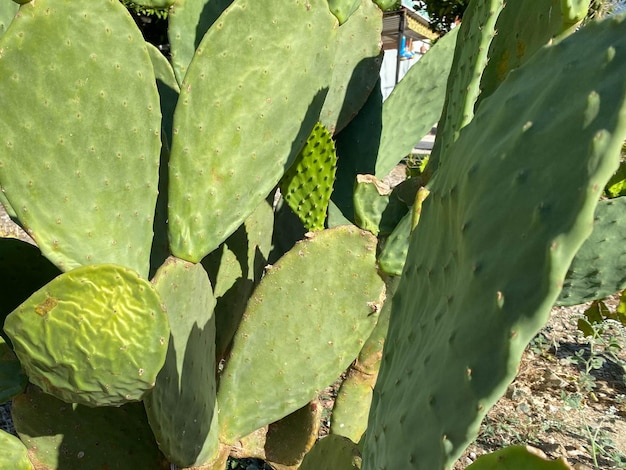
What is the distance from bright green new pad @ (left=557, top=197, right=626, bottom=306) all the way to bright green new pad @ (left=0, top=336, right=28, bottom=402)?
4.00ft

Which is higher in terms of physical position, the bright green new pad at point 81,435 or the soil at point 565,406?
the bright green new pad at point 81,435

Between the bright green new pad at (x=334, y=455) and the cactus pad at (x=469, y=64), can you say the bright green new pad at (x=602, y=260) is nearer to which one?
the cactus pad at (x=469, y=64)

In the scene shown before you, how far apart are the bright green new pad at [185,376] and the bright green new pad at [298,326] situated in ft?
0.30

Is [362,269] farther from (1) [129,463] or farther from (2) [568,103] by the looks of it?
(2) [568,103]

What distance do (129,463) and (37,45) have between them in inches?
39.8

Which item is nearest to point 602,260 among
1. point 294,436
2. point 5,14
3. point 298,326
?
point 298,326

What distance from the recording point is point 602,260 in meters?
1.45

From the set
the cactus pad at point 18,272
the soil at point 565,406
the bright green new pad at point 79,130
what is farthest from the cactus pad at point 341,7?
the soil at point 565,406

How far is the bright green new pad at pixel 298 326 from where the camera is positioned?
1.41 metres

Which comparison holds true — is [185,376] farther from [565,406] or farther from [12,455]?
[565,406]

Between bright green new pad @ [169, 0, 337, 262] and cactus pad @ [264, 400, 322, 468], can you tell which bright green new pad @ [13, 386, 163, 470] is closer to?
cactus pad @ [264, 400, 322, 468]

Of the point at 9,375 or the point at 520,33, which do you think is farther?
the point at 9,375

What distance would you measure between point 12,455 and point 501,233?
3.29 ft

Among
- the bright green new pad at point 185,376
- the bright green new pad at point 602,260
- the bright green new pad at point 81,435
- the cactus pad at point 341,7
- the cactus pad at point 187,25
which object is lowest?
the bright green new pad at point 81,435
